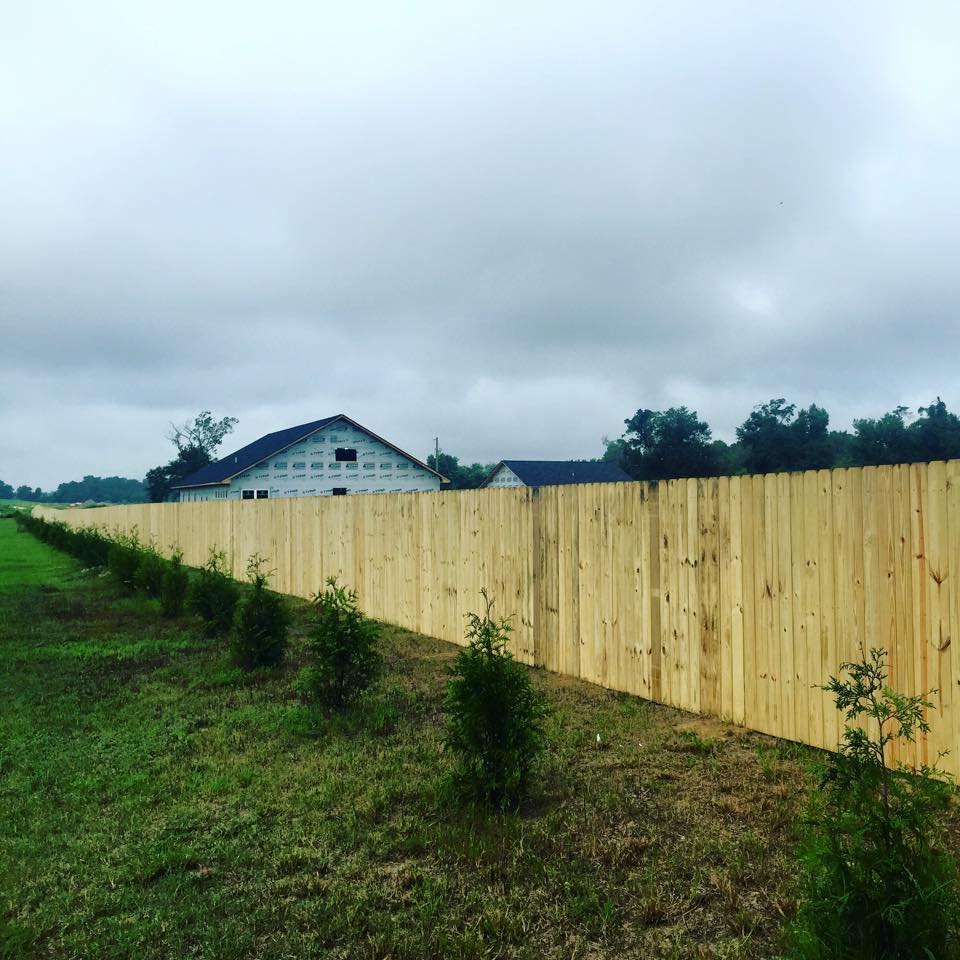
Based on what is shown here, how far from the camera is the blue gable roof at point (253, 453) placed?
39.9 metres

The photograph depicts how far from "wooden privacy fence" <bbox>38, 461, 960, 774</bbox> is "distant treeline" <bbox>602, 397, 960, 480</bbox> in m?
39.9

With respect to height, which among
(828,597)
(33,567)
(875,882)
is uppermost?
(828,597)

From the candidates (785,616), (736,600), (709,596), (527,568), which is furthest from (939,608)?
(527,568)

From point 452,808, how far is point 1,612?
12.4m

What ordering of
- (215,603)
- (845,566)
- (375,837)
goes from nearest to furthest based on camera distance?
(375,837) < (845,566) < (215,603)

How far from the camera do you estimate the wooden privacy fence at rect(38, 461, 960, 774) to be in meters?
4.34

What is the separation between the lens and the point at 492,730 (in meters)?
4.28

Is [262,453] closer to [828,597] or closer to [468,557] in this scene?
[468,557]

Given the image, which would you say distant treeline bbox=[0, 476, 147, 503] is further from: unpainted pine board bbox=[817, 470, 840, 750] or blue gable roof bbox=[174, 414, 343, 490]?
unpainted pine board bbox=[817, 470, 840, 750]

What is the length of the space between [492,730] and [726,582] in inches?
91.2

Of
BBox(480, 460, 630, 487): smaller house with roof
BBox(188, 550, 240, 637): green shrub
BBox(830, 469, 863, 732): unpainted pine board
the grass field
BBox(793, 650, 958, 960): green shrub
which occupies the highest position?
BBox(480, 460, 630, 487): smaller house with roof

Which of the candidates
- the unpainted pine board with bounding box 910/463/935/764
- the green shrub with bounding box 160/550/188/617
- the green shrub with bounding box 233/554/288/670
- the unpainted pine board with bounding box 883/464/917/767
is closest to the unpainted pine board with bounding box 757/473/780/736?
the unpainted pine board with bounding box 883/464/917/767

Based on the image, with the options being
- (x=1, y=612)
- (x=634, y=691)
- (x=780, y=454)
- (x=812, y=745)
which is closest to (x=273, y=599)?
(x=634, y=691)

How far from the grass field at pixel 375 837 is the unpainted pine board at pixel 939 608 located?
804mm
